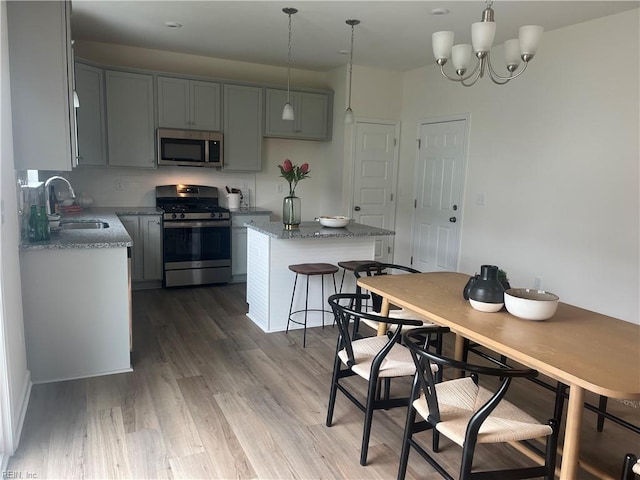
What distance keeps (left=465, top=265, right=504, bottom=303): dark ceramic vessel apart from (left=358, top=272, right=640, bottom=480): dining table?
70 mm

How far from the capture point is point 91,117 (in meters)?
4.80

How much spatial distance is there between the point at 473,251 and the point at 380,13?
2.57 m

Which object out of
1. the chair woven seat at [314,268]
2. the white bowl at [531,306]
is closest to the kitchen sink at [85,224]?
the chair woven seat at [314,268]

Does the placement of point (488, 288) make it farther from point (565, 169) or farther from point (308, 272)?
point (565, 169)

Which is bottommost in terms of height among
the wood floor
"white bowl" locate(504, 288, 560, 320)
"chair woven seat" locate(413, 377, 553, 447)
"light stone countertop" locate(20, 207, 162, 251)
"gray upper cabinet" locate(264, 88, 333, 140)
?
the wood floor

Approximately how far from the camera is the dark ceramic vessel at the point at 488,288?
215 cm

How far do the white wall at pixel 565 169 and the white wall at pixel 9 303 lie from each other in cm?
402

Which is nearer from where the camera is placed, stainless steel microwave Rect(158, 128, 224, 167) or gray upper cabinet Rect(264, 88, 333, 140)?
stainless steel microwave Rect(158, 128, 224, 167)

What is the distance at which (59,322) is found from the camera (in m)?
2.85

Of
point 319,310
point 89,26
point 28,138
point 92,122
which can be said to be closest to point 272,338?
point 319,310

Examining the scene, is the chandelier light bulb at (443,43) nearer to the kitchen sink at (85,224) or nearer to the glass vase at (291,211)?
the glass vase at (291,211)

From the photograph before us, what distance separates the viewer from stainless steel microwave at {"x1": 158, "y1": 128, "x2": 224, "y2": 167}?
5188 mm

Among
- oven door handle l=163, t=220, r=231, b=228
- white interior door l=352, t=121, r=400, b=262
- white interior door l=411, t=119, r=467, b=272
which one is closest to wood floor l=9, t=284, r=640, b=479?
oven door handle l=163, t=220, r=231, b=228

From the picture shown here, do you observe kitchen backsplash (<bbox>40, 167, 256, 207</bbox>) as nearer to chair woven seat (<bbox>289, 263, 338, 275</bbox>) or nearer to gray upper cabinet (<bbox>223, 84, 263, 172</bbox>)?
gray upper cabinet (<bbox>223, 84, 263, 172</bbox>)
